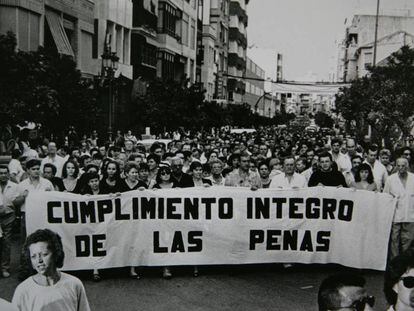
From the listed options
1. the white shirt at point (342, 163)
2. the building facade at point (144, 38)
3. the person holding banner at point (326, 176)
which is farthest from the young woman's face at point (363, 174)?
the building facade at point (144, 38)

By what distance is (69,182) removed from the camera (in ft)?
35.4

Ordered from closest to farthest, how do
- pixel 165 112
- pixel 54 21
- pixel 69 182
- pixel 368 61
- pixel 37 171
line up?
pixel 37 171
pixel 69 182
pixel 54 21
pixel 165 112
pixel 368 61

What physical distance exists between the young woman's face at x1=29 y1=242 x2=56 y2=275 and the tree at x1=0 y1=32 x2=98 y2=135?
14.3 meters

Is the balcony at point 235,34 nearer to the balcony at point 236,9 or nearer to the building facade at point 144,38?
the balcony at point 236,9

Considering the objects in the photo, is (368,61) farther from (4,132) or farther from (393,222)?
(393,222)

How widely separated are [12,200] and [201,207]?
8.95ft

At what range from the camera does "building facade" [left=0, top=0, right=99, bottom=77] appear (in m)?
25.2

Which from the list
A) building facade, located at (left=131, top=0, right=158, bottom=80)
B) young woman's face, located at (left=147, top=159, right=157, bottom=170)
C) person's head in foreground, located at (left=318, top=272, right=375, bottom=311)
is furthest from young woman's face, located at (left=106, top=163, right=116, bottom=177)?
building facade, located at (left=131, top=0, right=158, bottom=80)

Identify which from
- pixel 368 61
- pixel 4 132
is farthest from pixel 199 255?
pixel 368 61

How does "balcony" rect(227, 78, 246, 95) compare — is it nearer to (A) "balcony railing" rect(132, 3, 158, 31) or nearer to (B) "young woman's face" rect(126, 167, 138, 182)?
(A) "balcony railing" rect(132, 3, 158, 31)

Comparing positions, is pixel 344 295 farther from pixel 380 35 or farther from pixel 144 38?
pixel 380 35

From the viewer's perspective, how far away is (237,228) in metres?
9.46

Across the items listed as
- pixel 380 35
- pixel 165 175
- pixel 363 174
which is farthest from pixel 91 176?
pixel 380 35

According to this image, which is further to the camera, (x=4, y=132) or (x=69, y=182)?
(x=4, y=132)
